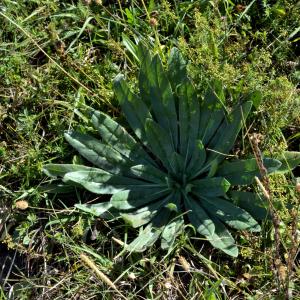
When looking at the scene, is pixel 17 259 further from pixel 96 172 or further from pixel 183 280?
pixel 183 280

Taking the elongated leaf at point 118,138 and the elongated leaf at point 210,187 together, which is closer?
A: the elongated leaf at point 210,187

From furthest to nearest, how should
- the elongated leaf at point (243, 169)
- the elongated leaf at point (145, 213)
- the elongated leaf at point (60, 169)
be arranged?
1. the elongated leaf at point (60, 169)
2. the elongated leaf at point (145, 213)
3. the elongated leaf at point (243, 169)

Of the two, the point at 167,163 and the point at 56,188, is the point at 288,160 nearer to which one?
the point at 167,163

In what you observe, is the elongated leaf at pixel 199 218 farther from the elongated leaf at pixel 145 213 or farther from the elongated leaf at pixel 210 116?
the elongated leaf at pixel 210 116

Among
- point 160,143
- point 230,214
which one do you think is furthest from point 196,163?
point 230,214

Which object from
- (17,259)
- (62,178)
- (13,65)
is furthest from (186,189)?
(13,65)

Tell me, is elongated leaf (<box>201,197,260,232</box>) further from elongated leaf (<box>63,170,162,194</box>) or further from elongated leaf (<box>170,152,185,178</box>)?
elongated leaf (<box>63,170,162,194</box>)

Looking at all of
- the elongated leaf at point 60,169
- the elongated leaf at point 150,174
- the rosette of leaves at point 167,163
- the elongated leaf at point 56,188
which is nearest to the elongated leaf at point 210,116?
the rosette of leaves at point 167,163
